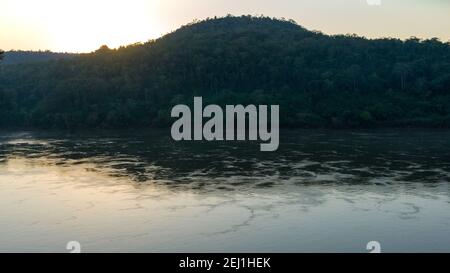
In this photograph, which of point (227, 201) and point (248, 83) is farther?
point (248, 83)

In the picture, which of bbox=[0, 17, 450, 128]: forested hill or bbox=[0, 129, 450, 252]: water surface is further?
bbox=[0, 17, 450, 128]: forested hill

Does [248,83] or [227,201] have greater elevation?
[248,83]

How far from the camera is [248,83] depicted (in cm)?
9288

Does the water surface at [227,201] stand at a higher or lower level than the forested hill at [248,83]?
lower

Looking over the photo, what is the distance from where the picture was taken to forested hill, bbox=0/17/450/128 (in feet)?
258

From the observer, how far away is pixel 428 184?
26844 millimetres

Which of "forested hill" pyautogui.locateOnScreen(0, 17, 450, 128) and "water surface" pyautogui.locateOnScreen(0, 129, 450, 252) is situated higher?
"forested hill" pyautogui.locateOnScreen(0, 17, 450, 128)

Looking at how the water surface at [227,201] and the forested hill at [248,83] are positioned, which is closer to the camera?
the water surface at [227,201]

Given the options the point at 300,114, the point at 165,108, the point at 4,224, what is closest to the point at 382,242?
the point at 4,224

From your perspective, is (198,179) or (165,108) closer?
(198,179)

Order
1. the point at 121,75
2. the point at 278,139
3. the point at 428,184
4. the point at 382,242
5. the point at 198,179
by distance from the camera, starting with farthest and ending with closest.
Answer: the point at 121,75
the point at 278,139
the point at 198,179
the point at 428,184
the point at 382,242

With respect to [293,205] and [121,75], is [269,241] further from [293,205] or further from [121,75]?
[121,75]

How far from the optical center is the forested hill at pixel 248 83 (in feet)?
258
